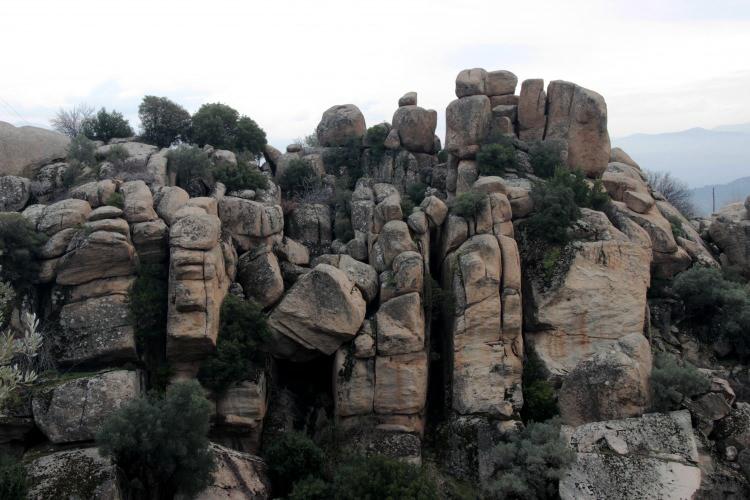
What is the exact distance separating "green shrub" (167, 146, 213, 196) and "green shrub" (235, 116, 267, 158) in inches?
209

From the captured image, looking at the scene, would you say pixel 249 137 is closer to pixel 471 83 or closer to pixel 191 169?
pixel 191 169

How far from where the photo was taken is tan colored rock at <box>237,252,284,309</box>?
27406mm

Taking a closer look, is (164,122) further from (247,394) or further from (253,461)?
(253,461)

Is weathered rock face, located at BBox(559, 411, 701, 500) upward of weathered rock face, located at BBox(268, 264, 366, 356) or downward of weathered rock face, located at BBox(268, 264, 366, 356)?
downward

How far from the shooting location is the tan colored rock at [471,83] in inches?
1419

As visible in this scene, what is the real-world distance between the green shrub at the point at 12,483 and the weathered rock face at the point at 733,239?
30.9 meters

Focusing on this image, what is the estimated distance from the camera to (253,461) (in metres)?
24.1

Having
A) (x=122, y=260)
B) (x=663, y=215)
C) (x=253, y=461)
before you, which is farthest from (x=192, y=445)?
(x=663, y=215)

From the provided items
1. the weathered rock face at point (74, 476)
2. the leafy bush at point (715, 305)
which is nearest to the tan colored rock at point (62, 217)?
the weathered rock face at point (74, 476)

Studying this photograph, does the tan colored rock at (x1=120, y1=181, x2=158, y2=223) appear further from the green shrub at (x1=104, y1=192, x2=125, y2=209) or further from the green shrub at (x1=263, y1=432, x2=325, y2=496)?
the green shrub at (x1=263, y1=432, x2=325, y2=496)

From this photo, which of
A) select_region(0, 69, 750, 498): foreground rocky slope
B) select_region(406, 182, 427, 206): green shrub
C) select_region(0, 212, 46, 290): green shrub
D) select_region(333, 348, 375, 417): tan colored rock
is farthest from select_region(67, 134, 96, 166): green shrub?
select_region(333, 348, 375, 417): tan colored rock

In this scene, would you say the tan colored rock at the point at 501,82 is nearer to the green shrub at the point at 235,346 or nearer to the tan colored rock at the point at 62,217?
the green shrub at the point at 235,346

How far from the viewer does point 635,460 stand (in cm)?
2230

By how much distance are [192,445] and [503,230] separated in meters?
14.1
